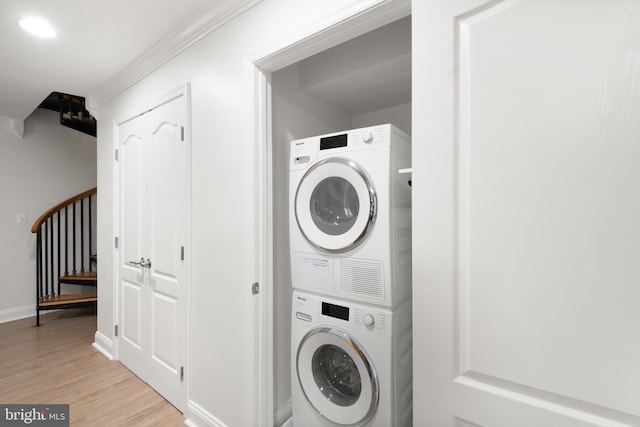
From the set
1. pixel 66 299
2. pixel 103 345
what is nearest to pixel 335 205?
pixel 103 345

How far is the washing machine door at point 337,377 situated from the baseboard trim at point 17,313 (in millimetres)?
4085

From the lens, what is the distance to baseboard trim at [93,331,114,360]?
280cm

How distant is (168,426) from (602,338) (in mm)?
2218

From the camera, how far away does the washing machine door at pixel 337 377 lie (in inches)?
56.1

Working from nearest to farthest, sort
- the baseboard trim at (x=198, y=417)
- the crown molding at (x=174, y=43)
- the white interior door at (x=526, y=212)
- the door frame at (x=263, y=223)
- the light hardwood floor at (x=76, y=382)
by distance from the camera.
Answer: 1. the white interior door at (x=526, y=212)
2. the door frame at (x=263, y=223)
3. the crown molding at (x=174, y=43)
4. the baseboard trim at (x=198, y=417)
5. the light hardwood floor at (x=76, y=382)

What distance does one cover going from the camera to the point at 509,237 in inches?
32.1

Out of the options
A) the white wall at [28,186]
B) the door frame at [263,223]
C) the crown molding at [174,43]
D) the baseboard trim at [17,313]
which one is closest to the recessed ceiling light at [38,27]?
the crown molding at [174,43]

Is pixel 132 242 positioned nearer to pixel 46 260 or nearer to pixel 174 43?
pixel 174 43

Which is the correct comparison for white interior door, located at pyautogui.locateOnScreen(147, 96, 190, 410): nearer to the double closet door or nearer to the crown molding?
the double closet door

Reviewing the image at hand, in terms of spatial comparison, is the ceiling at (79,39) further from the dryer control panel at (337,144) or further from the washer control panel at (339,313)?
the washer control panel at (339,313)

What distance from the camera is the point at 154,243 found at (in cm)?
227

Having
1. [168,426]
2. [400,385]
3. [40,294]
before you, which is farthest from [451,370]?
[40,294]

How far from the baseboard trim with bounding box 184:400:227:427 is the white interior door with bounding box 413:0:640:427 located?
1.34 meters

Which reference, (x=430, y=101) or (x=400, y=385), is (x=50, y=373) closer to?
(x=400, y=385)
